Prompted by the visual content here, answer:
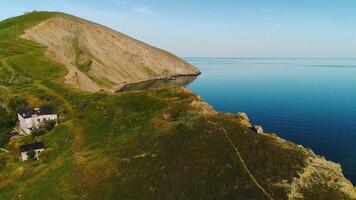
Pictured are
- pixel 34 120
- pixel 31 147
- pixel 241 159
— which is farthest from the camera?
pixel 34 120

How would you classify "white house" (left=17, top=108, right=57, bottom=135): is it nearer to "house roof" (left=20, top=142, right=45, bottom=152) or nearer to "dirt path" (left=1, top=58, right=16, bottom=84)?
"house roof" (left=20, top=142, right=45, bottom=152)

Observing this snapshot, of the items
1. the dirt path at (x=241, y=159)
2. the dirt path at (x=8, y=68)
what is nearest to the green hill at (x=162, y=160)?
the dirt path at (x=241, y=159)

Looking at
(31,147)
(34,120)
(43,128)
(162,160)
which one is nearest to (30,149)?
(31,147)

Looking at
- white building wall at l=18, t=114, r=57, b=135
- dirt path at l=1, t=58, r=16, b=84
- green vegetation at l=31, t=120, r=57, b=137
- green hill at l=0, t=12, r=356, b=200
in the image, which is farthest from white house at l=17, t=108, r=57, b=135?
dirt path at l=1, t=58, r=16, b=84

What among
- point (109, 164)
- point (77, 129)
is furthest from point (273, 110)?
point (109, 164)

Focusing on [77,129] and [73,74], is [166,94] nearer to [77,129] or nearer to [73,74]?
[77,129]

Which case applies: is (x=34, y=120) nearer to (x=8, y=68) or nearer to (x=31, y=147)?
(x=31, y=147)

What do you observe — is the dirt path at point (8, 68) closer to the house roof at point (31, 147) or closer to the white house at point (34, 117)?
the white house at point (34, 117)

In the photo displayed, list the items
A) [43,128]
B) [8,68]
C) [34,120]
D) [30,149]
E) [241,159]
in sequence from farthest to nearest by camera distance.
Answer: [8,68] → [34,120] → [43,128] → [30,149] → [241,159]
